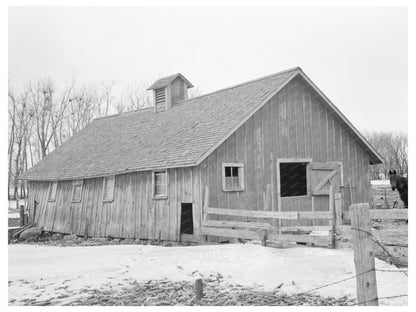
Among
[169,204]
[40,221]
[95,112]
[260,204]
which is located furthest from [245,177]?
[95,112]

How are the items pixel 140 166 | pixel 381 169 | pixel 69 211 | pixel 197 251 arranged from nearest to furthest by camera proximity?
pixel 197 251, pixel 140 166, pixel 69 211, pixel 381 169

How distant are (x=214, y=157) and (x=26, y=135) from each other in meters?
26.7

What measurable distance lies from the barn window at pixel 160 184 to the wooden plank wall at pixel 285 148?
2271mm

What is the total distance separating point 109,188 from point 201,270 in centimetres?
1143

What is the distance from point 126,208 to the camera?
19.8 m

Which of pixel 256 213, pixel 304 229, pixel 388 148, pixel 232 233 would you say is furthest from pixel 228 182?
pixel 388 148

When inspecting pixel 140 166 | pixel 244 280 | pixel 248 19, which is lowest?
pixel 244 280

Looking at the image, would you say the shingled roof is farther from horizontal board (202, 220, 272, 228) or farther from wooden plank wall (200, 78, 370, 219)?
horizontal board (202, 220, 272, 228)

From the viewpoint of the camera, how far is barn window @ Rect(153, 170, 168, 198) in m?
17.9

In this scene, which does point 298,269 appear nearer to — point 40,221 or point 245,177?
point 245,177

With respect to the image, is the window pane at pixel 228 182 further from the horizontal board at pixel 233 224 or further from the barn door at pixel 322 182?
the barn door at pixel 322 182

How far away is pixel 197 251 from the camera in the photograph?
1246 centimetres

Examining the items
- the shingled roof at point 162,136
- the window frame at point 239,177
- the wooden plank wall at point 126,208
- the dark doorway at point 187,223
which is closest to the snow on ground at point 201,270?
the wooden plank wall at point 126,208

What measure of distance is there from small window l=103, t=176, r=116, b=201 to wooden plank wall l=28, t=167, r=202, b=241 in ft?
0.87
